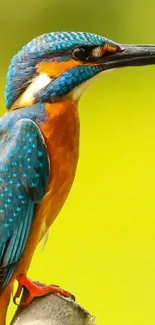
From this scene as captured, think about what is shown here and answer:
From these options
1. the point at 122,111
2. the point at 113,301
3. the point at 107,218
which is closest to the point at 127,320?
the point at 113,301

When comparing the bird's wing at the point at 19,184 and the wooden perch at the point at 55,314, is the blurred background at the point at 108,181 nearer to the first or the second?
the bird's wing at the point at 19,184

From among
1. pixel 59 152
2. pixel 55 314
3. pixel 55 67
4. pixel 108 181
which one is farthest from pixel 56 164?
pixel 108 181

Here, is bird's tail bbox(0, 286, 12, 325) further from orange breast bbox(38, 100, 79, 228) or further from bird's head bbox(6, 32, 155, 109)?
bird's head bbox(6, 32, 155, 109)

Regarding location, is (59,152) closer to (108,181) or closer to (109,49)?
(109,49)

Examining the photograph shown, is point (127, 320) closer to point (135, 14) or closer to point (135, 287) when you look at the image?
point (135, 287)

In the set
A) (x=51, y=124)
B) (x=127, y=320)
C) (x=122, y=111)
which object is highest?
(x=51, y=124)

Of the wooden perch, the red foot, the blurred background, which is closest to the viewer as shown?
the wooden perch

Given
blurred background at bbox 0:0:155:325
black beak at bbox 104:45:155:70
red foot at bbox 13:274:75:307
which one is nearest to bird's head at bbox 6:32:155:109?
black beak at bbox 104:45:155:70
